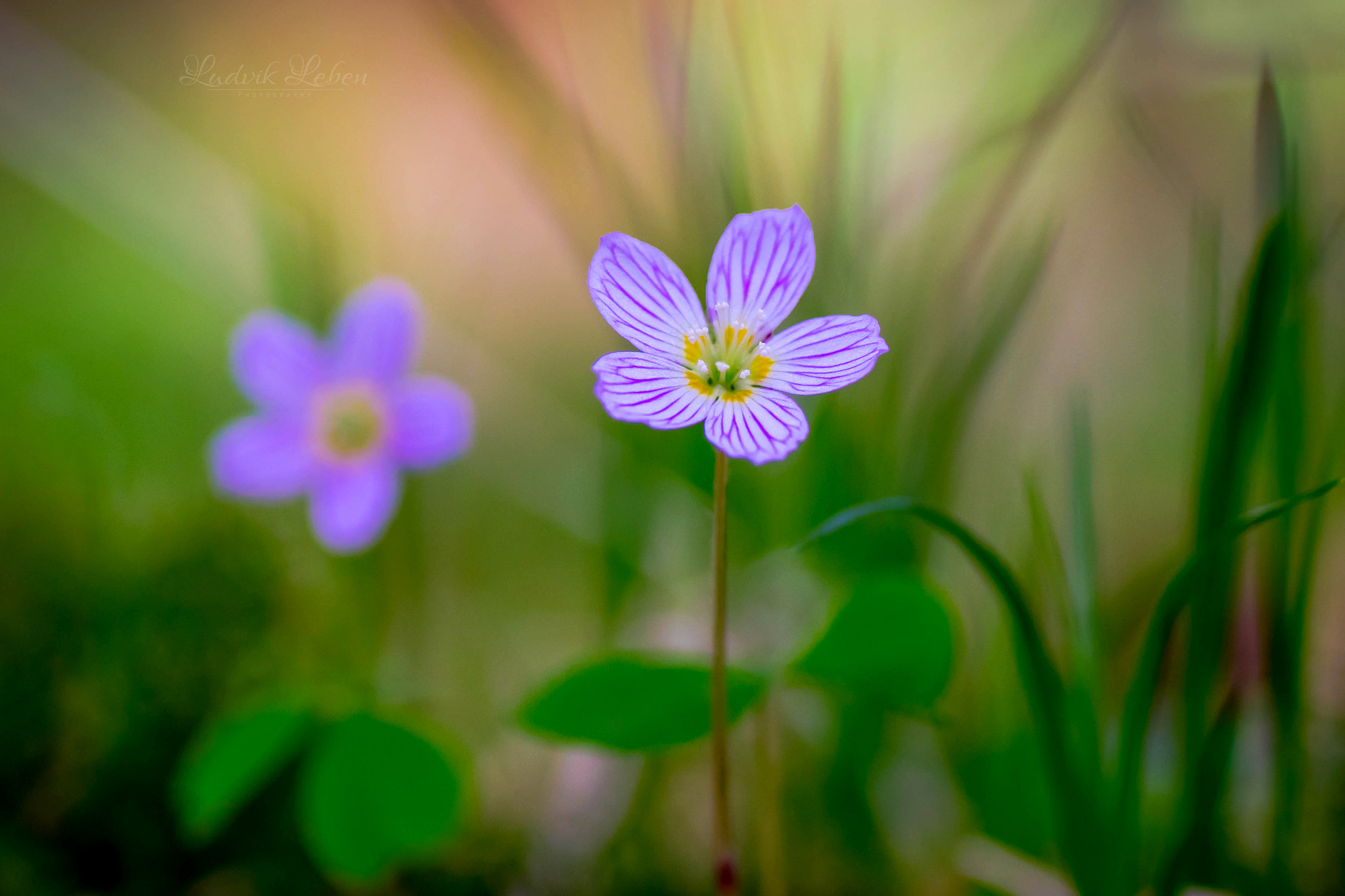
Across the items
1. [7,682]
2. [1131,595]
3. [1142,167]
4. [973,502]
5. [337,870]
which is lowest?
[337,870]

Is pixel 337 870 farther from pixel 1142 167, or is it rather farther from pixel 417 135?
pixel 1142 167

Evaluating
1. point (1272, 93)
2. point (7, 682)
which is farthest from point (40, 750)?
point (1272, 93)

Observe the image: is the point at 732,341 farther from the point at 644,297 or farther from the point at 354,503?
the point at 354,503

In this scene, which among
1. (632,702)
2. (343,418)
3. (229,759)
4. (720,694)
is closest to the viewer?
(720,694)

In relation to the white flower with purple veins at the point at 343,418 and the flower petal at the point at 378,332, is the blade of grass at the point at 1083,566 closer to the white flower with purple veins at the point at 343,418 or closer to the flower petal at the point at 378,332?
the white flower with purple veins at the point at 343,418

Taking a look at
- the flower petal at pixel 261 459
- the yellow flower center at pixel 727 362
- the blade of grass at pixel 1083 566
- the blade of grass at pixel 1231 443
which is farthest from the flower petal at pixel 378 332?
the blade of grass at pixel 1231 443

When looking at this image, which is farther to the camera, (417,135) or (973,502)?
(417,135)

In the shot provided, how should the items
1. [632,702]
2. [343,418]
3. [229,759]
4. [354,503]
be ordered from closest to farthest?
[632,702] < [229,759] < [354,503] < [343,418]

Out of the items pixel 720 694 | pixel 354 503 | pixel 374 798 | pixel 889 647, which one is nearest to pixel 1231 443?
pixel 889 647

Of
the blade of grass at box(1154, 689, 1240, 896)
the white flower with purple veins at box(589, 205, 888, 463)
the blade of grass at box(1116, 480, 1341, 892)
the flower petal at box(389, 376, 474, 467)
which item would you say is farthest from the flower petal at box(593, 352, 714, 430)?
the flower petal at box(389, 376, 474, 467)
